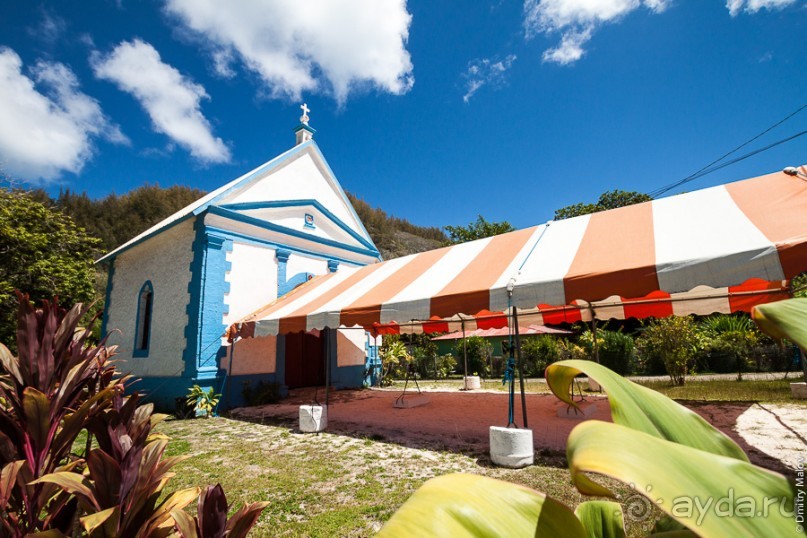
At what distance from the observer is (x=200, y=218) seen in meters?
8.11

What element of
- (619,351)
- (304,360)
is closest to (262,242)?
(304,360)

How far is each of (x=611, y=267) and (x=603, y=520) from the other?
151 inches

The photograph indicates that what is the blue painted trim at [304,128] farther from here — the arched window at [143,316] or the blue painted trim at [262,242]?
the arched window at [143,316]

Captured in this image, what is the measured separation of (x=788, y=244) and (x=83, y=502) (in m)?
4.56

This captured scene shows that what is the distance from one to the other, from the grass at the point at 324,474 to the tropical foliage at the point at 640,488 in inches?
99.4

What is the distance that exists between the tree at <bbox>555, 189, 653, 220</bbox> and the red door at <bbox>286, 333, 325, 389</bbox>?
1977cm

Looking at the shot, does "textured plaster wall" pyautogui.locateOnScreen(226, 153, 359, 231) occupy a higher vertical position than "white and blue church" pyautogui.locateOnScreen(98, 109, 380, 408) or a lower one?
higher

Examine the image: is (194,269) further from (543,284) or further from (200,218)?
(543,284)

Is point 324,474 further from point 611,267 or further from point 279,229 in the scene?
point 279,229

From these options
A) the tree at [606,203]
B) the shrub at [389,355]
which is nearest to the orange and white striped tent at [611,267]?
the shrub at [389,355]

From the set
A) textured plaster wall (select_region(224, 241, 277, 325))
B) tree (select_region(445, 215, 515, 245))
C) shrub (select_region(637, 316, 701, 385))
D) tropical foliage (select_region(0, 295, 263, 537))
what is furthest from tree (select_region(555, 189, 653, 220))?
tropical foliage (select_region(0, 295, 263, 537))

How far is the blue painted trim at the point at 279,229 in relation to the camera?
8195 mm

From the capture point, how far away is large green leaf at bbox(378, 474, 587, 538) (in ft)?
1.30

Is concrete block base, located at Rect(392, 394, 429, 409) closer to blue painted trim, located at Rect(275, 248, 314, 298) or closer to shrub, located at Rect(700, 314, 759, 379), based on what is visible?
blue painted trim, located at Rect(275, 248, 314, 298)
